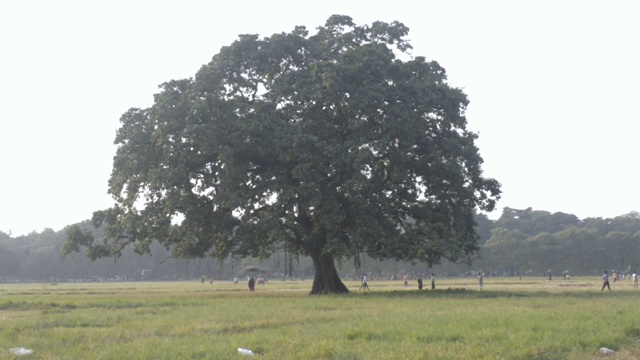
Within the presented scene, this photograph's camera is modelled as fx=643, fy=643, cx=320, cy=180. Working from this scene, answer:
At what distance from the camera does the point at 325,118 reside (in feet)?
116

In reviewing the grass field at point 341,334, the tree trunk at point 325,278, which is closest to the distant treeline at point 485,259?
the tree trunk at point 325,278

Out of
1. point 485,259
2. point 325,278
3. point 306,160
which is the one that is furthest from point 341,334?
point 485,259

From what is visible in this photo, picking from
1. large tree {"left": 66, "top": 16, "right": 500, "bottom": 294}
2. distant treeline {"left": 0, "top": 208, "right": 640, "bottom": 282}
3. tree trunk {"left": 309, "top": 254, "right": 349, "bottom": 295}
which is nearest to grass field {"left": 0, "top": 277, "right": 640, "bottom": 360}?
large tree {"left": 66, "top": 16, "right": 500, "bottom": 294}

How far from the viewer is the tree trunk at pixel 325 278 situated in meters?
36.8

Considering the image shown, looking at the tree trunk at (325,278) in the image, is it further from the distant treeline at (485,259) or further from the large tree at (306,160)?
the distant treeline at (485,259)

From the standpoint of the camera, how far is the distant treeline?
102500 mm

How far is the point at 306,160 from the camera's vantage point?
105 ft

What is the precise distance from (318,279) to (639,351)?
25.2 m

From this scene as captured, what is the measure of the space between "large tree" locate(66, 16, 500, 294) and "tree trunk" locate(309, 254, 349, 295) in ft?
0.27

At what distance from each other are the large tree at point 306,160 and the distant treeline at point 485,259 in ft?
→ 153

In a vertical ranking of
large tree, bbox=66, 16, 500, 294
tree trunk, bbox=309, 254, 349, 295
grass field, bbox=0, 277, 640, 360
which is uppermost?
large tree, bbox=66, 16, 500, 294

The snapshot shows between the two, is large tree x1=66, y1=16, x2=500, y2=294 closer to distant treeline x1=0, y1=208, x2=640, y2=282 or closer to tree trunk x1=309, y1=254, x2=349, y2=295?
tree trunk x1=309, y1=254, x2=349, y2=295

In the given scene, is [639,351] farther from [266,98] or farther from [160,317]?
[266,98]

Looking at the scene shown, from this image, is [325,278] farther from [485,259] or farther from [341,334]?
[485,259]
